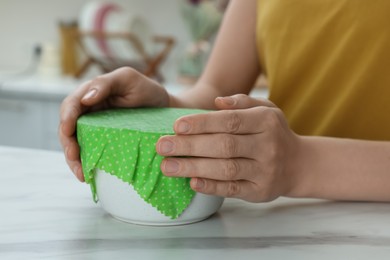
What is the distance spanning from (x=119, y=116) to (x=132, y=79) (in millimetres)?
161

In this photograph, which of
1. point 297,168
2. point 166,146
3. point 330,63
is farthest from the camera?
point 330,63

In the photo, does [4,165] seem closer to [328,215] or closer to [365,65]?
[328,215]

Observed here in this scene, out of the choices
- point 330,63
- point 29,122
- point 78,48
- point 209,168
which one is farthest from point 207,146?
point 78,48

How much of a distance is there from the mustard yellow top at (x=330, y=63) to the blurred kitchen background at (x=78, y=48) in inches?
49.6

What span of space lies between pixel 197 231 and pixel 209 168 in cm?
7

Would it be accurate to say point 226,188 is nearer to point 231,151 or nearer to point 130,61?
point 231,151

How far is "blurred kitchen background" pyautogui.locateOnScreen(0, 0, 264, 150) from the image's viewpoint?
2336 mm

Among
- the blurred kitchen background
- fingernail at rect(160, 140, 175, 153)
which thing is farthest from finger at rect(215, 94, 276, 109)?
the blurred kitchen background

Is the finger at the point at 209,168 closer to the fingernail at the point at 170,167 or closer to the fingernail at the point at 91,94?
the fingernail at the point at 170,167

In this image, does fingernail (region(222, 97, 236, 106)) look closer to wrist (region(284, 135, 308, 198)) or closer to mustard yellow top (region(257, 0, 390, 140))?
wrist (region(284, 135, 308, 198))

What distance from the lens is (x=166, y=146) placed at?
647 millimetres

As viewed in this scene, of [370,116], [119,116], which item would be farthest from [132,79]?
[370,116]

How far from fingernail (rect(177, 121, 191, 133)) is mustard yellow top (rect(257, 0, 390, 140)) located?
0.48m

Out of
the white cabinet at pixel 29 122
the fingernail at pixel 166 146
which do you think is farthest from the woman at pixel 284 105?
the white cabinet at pixel 29 122
